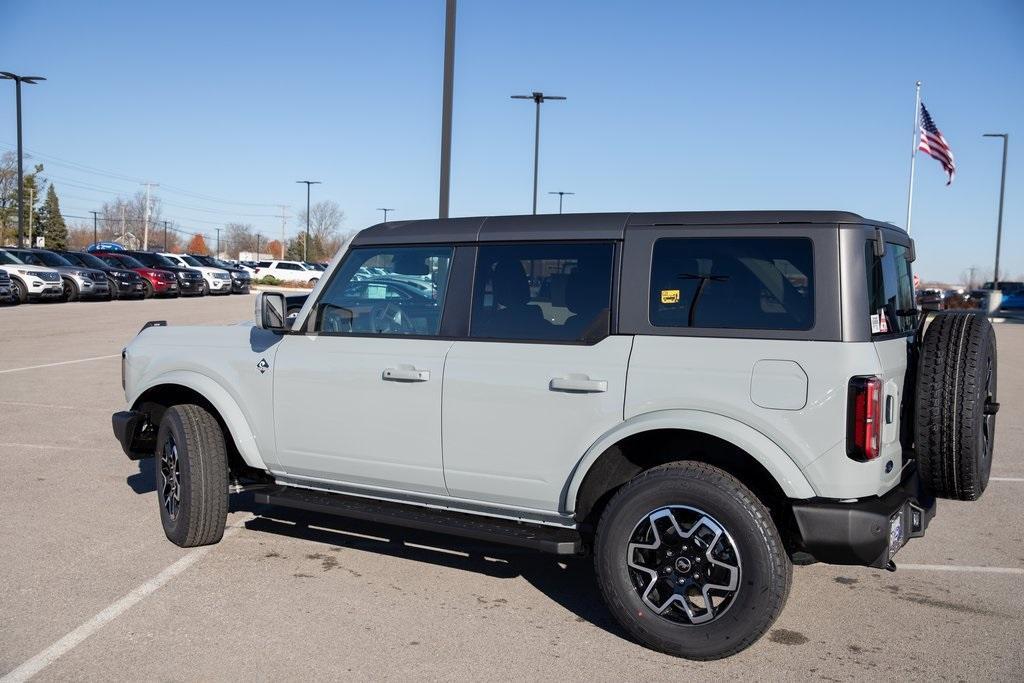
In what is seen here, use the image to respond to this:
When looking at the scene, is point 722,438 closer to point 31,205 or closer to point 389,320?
point 389,320

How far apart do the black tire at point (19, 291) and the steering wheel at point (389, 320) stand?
25.7 meters

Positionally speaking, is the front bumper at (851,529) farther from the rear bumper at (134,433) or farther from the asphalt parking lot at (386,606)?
the rear bumper at (134,433)

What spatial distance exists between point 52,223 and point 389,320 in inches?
4483

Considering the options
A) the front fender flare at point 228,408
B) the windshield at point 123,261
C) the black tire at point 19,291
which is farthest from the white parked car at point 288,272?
the front fender flare at point 228,408

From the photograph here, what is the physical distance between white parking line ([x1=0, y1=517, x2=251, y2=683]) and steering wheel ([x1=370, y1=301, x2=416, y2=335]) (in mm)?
1678

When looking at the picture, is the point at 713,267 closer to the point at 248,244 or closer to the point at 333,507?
the point at 333,507

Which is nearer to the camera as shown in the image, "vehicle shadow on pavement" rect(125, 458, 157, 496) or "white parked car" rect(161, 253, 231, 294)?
"vehicle shadow on pavement" rect(125, 458, 157, 496)

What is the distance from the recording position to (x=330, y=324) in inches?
201

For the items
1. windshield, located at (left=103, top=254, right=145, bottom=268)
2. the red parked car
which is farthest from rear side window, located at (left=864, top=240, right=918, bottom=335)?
windshield, located at (left=103, top=254, right=145, bottom=268)

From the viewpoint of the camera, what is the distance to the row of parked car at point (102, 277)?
1086 inches

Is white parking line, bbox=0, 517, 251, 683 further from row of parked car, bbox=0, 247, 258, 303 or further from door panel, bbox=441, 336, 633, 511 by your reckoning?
row of parked car, bbox=0, 247, 258, 303

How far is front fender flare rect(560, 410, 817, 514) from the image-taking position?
381cm

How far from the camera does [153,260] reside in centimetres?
3981

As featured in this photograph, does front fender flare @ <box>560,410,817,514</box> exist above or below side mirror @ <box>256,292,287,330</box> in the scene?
below
